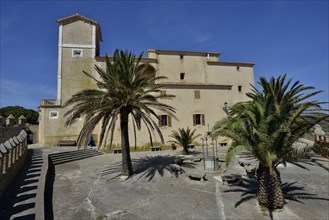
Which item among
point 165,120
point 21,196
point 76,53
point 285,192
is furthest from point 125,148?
point 76,53

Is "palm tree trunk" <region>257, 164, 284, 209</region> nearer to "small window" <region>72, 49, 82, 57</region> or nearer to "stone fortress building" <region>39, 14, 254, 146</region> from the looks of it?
"stone fortress building" <region>39, 14, 254, 146</region>

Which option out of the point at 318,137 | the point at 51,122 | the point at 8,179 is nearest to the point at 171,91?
the point at 51,122

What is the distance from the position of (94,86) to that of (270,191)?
847 inches

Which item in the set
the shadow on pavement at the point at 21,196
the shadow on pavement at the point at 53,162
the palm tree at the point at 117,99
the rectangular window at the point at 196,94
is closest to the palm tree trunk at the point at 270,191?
the palm tree at the point at 117,99

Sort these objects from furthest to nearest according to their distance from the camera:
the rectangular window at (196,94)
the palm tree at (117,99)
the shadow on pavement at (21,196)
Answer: the rectangular window at (196,94) < the palm tree at (117,99) < the shadow on pavement at (21,196)

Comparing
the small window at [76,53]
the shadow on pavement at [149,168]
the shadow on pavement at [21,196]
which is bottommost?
the shadow on pavement at [149,168]

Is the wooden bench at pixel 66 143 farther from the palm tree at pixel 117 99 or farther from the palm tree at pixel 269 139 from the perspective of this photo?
the palm tree at pixel 269 139

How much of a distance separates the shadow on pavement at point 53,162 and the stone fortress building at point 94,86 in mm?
4586

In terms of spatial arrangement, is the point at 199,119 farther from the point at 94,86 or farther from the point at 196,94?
the point at 94,86

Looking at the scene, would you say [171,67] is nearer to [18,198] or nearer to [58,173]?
[58,173]

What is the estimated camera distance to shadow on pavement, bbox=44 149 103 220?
7.48m

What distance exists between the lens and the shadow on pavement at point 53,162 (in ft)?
24.6

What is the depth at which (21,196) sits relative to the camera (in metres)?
7.35

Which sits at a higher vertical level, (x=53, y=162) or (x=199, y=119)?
(x=199, y=119)
